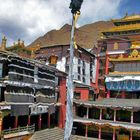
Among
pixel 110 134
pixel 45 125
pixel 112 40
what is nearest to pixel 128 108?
pixel 110 134

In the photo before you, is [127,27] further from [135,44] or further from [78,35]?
[78,35]

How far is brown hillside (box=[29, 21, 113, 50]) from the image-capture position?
150000 mm

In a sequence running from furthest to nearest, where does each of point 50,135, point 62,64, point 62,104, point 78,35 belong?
point 78,35 → point 62,64 → point 62,104 → point 50,135

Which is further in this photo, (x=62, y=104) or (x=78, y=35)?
(x=78, y=35)

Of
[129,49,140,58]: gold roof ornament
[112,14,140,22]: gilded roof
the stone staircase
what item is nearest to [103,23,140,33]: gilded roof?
[112,14,140,22]: gilded roof

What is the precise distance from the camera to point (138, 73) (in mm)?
44562

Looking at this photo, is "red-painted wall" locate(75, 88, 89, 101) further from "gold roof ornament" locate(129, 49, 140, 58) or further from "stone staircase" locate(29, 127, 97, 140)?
"gold roof ornament" locate(129, 49, 140, 58)

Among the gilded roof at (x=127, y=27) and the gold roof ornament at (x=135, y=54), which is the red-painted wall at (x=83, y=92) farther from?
the gilded roof at (x=127, y=27)

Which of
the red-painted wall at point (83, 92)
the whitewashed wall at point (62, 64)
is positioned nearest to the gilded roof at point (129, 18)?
the whitewashed wall at point (62, 64)

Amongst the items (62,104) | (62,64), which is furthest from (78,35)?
(62,104)

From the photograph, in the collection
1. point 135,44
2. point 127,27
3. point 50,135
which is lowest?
point 50,135

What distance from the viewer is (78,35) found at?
153m

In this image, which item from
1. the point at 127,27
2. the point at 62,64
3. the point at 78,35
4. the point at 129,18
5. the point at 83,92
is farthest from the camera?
the point at 78,35

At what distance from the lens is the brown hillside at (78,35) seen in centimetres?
15000
